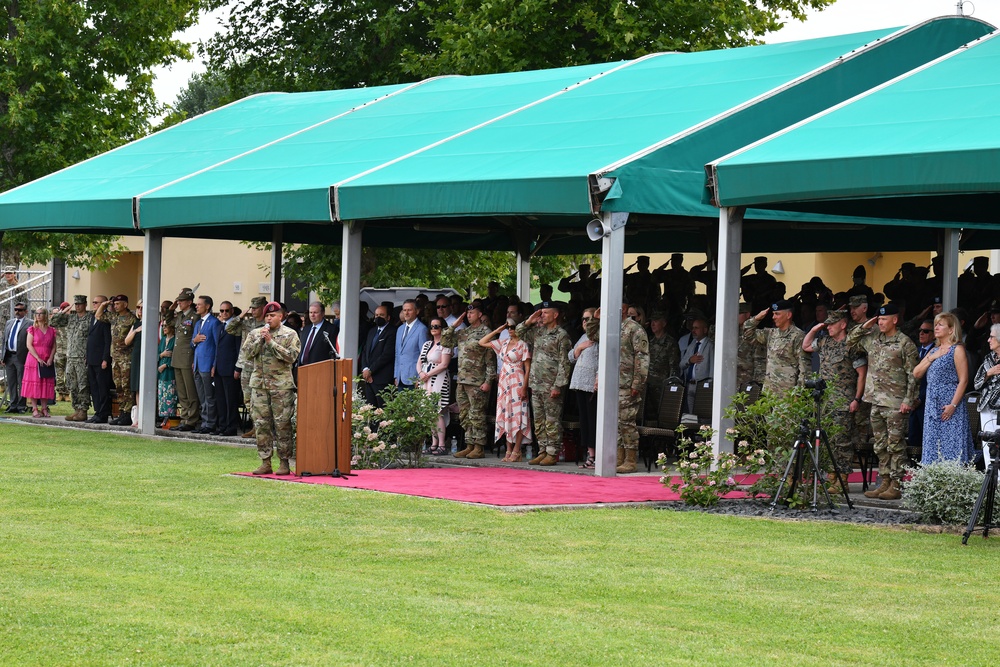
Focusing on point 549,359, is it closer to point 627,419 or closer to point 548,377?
point 548,377

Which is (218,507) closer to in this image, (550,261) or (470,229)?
(470,229)

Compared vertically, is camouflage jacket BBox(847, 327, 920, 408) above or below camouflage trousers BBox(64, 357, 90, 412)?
above

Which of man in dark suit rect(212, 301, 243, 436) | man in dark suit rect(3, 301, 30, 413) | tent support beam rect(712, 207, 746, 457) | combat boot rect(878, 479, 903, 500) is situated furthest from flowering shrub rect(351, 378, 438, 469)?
man in dark suit rect(3, 301, 30, 413)

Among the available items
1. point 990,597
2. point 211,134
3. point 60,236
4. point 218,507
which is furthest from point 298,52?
point 990,597

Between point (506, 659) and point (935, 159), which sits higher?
point (935, 159)

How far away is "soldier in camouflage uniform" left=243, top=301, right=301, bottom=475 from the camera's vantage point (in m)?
14.9

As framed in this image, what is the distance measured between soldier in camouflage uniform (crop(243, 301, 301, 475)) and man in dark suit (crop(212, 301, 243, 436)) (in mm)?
5508

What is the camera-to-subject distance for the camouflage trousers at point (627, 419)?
1639 centimetres

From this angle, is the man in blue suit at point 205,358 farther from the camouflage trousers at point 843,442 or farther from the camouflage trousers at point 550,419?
the camouflage trousers at point 843,442

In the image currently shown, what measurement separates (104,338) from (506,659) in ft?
53.5

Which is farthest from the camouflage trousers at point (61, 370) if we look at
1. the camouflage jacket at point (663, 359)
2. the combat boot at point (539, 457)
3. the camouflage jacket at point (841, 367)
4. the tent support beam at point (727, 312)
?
the camouflage jacket at point (841, 367)

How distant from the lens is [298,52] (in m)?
34.8

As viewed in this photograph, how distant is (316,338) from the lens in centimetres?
1928

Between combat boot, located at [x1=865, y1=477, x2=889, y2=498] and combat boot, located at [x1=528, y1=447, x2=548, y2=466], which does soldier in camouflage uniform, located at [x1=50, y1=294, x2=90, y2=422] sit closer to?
combat boot, located at [x1=528, y1=447, x2=548, y2=466]
